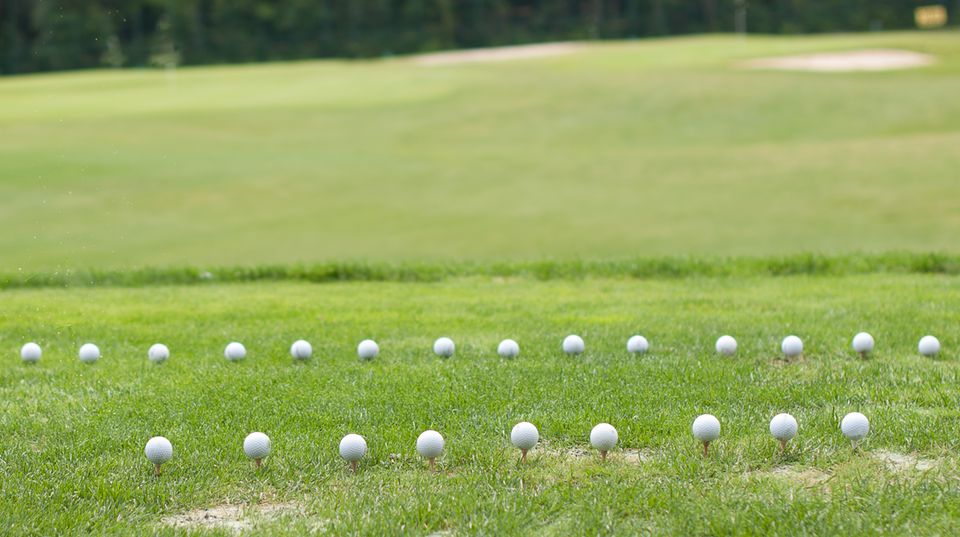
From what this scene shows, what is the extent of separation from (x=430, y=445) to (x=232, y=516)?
36.1 inches

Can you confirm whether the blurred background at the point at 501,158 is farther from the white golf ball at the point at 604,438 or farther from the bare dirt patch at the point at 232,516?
the bare dirt patch at the point at 232,516

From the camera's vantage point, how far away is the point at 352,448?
4977 mm

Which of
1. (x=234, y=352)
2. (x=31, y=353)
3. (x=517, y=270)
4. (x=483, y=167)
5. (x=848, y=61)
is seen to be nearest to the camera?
(x=234, y=352)

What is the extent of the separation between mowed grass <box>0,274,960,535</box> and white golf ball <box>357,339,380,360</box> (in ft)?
0.41

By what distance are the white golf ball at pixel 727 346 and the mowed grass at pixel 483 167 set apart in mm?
5218

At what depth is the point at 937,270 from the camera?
1114 cm

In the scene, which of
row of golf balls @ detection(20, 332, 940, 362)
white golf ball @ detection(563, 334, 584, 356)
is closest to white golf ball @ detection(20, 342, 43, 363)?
row of golf balls @ detection(20, 332, 940, 362)

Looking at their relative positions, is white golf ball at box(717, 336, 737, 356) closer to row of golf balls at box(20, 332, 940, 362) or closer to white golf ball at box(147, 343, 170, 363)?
row of golf balls at box(20, 332, 940, 362)

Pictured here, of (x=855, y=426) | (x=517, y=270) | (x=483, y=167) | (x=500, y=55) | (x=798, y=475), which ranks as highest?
(x=500, y=55)

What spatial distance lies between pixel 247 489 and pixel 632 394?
7.82 feet

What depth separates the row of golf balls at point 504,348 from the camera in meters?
7.08

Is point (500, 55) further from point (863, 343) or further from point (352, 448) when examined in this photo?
point (352, 448)

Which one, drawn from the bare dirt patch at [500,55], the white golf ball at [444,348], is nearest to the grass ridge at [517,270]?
the white golf ball at [444,348]

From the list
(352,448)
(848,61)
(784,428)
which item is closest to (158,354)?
(352,448)
